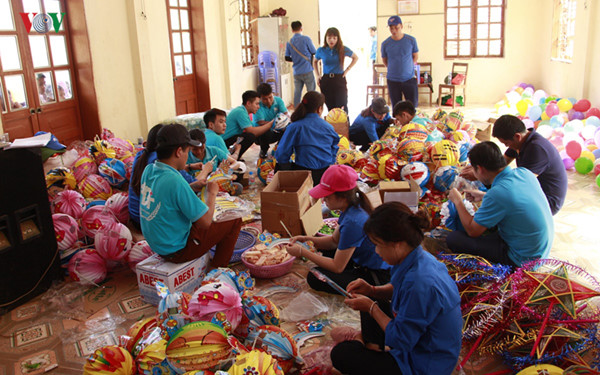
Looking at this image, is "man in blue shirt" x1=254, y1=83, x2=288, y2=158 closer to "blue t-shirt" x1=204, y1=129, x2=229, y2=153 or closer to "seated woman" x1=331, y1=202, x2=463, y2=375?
"blue t-shirt" x1=204, y1=129, x2=229, y2=153

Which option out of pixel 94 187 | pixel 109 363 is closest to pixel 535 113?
pixel 94 187

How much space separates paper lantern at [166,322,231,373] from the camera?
7.20 feet

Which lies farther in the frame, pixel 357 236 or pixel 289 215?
pixel 289 215

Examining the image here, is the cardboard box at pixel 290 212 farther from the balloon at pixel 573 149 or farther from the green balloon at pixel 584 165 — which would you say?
the balloon at pixel 573 149

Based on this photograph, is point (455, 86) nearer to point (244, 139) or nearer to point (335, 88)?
point (335, 88)

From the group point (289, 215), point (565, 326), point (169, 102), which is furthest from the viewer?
point (169, 102)

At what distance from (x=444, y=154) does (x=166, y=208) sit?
2.73m

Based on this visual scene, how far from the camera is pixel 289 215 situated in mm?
4035

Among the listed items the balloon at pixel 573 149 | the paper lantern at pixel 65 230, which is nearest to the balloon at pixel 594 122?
the balloon at pixel 573 149

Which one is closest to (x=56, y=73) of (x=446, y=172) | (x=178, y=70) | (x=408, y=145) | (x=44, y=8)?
(x=44, y=8)

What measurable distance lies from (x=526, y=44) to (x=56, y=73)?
1050 cm

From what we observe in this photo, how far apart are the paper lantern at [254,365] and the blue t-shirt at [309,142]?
3013 mm

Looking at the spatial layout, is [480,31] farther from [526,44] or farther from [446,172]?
[446,172]

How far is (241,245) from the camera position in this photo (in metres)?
4.15
